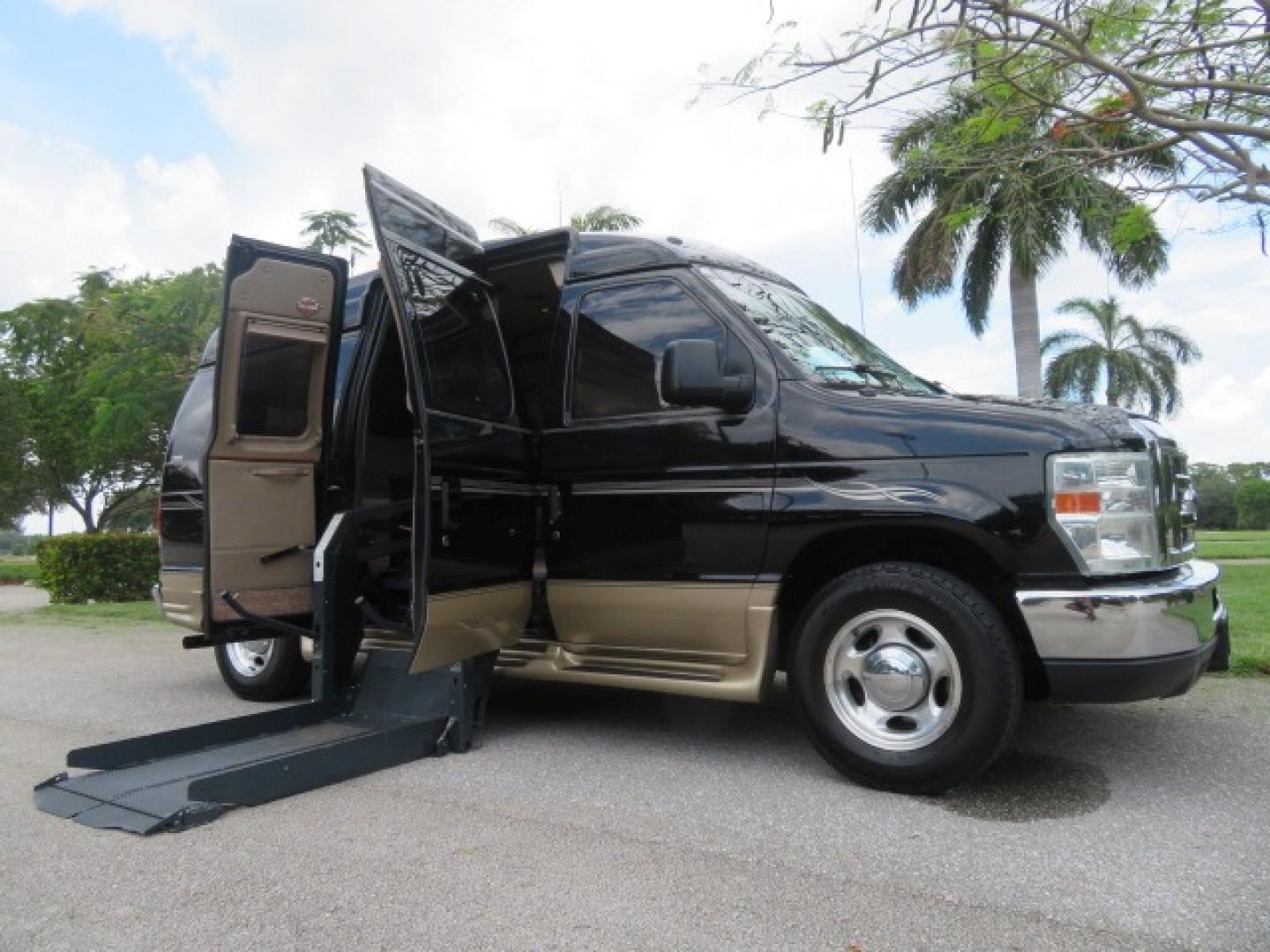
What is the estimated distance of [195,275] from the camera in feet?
60.5

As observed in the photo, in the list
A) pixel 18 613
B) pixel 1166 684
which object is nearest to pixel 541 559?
pixel 1166 684

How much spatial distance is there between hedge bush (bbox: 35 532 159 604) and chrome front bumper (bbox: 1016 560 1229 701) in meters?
13.8

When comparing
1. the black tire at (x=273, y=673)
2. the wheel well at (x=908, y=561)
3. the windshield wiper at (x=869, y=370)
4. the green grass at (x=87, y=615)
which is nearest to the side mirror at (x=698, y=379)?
the windshield wiper at (x=869, y=370)

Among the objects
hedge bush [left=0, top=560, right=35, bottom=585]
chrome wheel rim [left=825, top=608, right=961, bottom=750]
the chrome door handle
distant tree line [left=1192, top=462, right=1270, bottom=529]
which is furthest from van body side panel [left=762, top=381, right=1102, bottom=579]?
distant tree line [left=1192, top=462, right=1270, bottom=529]

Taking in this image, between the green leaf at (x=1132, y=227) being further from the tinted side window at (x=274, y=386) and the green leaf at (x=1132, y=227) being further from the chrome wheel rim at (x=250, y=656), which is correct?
the chrome wheel rim at (x=250, y=656)

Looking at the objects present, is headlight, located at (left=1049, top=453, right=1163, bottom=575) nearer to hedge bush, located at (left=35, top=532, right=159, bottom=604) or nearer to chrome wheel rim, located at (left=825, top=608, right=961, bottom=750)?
chrome wheel rim, located at (left=825, top=608, right=961, bottom=750)

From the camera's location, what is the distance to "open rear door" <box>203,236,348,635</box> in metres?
5.41

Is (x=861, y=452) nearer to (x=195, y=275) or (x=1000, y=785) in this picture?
(x=1000, y=785)

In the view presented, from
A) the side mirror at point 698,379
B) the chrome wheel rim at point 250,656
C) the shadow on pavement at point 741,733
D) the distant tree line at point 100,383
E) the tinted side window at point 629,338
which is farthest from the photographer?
the distant tree line at point 100,383

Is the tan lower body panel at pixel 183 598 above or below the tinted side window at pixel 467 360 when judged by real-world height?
below

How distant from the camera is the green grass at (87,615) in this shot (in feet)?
37.8

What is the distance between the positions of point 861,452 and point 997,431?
1.78ft

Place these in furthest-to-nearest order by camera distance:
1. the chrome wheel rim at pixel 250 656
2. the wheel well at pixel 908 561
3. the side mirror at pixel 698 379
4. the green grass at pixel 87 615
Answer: the green grass at pixel 87 615
the chrome wheel rim at pixel 250 656
the side mirror at pixel 698 379
the wheel well at pixel 908 561

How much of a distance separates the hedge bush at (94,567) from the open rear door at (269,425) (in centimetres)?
1010
